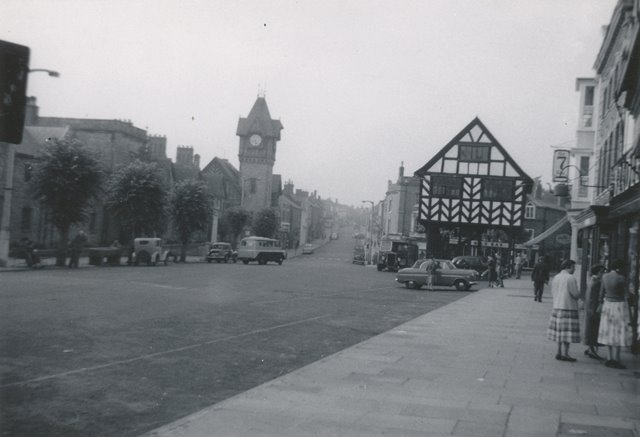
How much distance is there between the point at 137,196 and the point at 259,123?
171ft

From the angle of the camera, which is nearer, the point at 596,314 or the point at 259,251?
the point at 596,314

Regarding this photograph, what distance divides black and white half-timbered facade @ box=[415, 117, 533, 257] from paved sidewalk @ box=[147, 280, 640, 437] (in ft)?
104

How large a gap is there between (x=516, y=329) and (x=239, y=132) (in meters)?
80.4

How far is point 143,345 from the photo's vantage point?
10.4 meters

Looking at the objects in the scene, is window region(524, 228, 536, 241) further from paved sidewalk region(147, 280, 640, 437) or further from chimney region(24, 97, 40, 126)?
paved sidewalk region(147, 280, 640, 437)

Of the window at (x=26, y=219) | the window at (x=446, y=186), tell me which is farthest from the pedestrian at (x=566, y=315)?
the window at (x=26, y=219)

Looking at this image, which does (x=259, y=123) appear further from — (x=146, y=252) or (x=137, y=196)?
(x=146, y=252)

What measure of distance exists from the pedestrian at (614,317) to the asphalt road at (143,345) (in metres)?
4.43

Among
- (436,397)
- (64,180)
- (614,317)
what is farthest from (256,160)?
(436,397)

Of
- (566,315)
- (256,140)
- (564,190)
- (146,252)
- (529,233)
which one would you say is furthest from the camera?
(256,140)

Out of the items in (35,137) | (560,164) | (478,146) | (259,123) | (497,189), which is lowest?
(560,164)

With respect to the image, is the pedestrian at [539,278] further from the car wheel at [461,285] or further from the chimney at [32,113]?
the chimney at [32,113]

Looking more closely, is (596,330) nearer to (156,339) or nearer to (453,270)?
(156,339)

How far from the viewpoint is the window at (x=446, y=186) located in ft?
144
